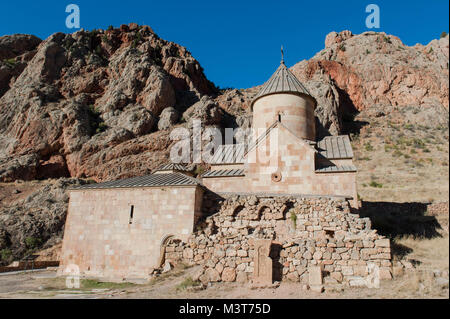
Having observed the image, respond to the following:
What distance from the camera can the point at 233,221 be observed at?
9.77m

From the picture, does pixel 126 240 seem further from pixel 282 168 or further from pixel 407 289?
pixel 407 289

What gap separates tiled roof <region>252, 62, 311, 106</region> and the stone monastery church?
2729 mm

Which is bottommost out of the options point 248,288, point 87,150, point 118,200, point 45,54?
point 248,288

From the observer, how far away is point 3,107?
2827cm

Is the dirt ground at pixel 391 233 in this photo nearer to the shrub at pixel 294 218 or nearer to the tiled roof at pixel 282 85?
the shrub at pixel 294 218

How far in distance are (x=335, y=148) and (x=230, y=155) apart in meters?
4.43

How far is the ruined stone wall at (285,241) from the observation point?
268 inches

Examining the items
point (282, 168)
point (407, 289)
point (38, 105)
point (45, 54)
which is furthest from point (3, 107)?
point (407, 289)

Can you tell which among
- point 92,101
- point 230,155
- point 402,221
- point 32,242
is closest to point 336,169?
point 230,155

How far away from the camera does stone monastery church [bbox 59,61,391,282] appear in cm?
706

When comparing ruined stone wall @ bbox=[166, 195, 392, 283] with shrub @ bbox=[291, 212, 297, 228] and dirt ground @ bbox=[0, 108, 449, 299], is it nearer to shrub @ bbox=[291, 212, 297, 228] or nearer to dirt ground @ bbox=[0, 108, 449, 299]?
shrub @ bbox=[291, 212, 297, 228]

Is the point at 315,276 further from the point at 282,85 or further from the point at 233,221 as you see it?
the point at 282,85
